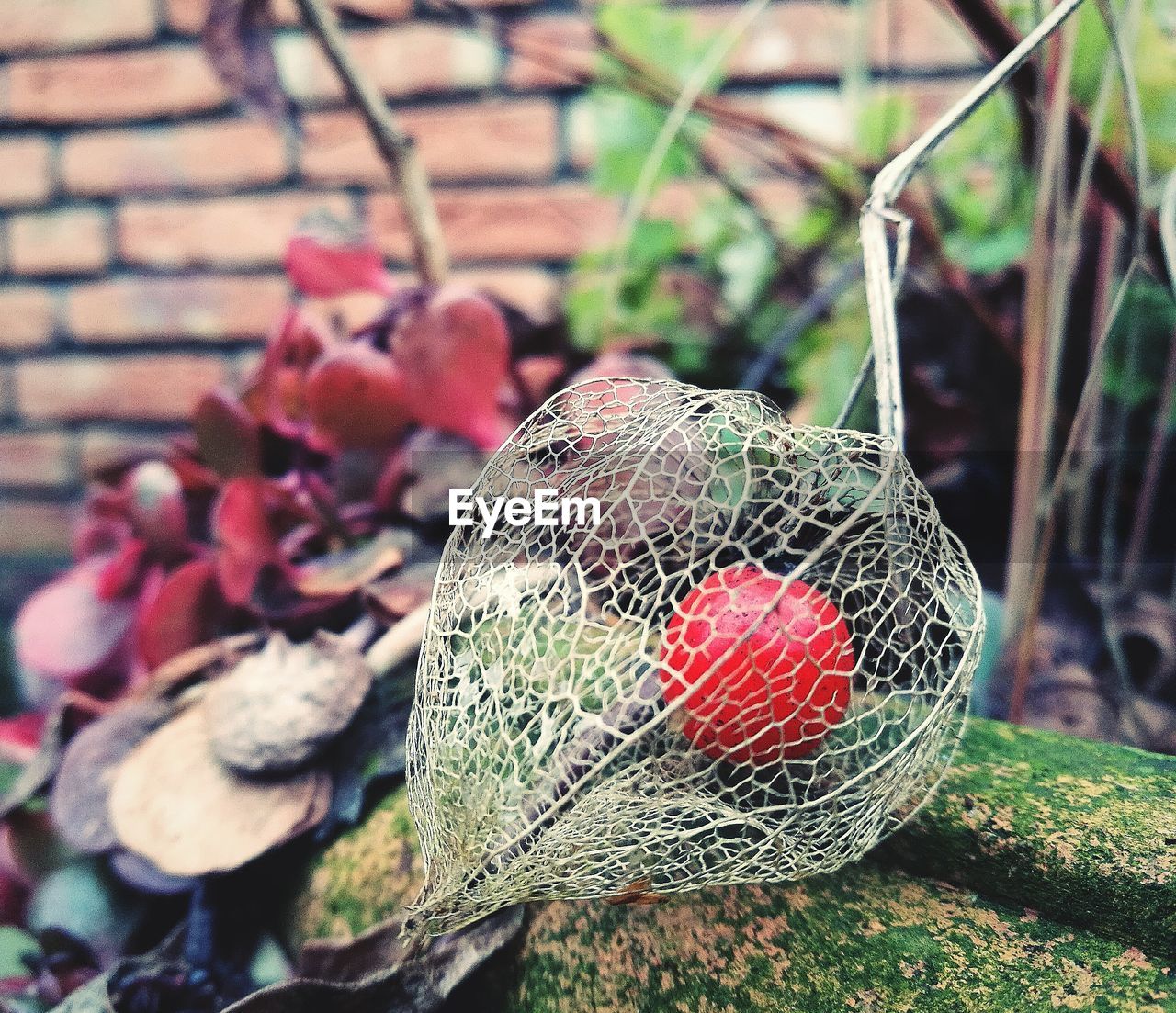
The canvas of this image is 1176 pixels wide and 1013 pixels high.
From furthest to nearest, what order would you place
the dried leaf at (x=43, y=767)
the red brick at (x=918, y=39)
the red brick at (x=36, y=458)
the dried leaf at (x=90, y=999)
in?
1. the red brick at (x=36, y=458)
2. the red brick at (x=918, y=39)
3. the dried leaf at (x=43, y=767)
4. the dried leaf at (x=90, y=999)

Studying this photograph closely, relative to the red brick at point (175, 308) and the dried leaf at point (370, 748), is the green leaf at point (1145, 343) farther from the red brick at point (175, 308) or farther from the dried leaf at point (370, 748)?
the red brick at point (175, 308)

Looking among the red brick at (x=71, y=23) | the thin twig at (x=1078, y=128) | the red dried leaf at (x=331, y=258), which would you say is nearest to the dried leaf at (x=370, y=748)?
the red dried leaf at (x=331, y=258)

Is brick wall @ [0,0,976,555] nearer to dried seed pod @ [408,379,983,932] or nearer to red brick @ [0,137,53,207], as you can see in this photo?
red brick @ [0,137,53,207]

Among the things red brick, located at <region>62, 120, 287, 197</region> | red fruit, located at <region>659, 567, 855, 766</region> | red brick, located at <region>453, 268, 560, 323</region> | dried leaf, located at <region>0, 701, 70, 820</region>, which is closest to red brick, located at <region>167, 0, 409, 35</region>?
red brick, located at <region>62, 120, 287, 197</region>

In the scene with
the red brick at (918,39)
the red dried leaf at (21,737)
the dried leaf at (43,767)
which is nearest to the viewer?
the dried leaf at (43,767)

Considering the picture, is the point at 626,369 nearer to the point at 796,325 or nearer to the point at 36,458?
the point at 796,325

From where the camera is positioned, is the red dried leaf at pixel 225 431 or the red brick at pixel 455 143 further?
the red brick at pixel 455 143

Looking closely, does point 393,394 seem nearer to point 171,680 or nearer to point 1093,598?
point 171,680

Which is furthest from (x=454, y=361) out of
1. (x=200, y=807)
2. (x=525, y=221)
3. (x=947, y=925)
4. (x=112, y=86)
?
(x=112, y=86)
